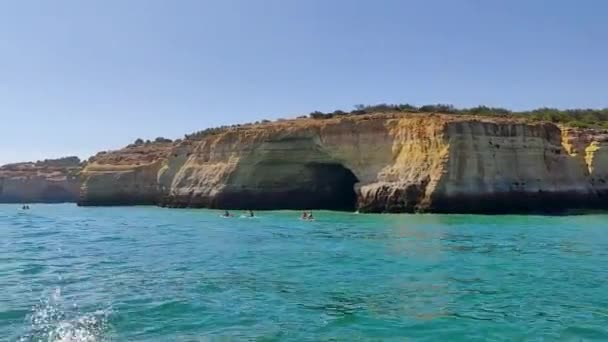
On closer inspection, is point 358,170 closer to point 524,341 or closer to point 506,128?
point 506,128

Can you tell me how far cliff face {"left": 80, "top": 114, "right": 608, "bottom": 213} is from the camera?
41.2 meters

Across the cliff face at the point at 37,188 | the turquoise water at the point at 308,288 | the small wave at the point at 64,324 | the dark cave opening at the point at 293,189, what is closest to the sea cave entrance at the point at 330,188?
the dark cave opening at the point at 293,189

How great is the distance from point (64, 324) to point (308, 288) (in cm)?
522

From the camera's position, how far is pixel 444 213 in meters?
40.0

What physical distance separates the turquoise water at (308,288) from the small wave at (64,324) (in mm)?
31

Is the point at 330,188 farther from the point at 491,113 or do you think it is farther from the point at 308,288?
the point at 308,288

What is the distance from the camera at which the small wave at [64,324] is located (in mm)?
9320

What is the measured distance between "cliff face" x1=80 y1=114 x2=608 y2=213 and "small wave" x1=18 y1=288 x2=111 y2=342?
104 feet

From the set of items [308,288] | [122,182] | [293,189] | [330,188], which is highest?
[122,182]

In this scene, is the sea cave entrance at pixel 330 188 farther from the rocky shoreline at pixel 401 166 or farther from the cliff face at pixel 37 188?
the cliff face at pixel 37 188

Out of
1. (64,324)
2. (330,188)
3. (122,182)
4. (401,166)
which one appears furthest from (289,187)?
(64,324)

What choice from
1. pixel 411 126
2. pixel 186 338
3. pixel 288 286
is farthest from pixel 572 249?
pixel 411 126

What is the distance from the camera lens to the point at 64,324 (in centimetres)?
1013

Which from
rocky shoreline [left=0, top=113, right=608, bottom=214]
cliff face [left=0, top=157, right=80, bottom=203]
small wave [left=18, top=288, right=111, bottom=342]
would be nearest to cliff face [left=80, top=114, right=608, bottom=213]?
rocky shoreline [left=0, top=113, right=608, bottom=214]
